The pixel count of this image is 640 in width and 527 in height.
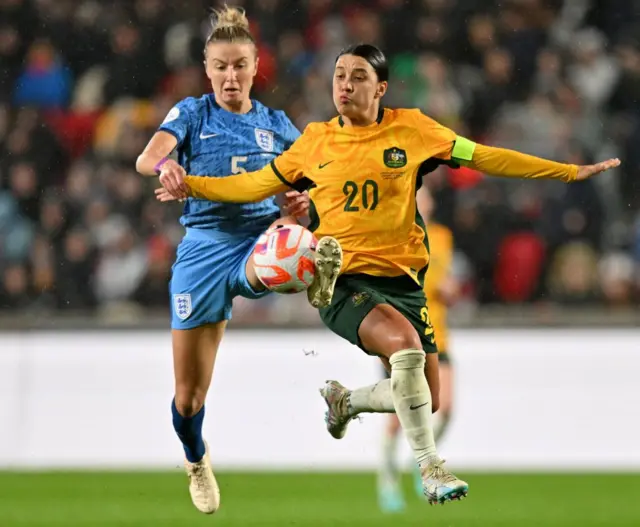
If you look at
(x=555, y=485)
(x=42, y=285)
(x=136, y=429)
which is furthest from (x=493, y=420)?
(x=42, y=285)

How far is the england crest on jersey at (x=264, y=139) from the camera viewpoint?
7641 mm

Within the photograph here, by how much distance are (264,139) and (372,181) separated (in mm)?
930

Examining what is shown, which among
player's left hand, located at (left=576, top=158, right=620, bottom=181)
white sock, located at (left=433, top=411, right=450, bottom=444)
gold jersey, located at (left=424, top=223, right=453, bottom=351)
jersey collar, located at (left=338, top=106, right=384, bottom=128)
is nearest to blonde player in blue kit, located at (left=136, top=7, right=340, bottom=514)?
jersey collar, located at (left=338, top=106, right=384, bottom=128)

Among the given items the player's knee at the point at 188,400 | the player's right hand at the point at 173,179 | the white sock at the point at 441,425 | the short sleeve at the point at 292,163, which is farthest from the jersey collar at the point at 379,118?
the white sock at the point at 441,425

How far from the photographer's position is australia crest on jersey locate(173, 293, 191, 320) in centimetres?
765

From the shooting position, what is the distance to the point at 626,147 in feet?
40.3

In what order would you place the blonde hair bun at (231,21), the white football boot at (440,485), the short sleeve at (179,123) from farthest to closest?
1. the blonde hair bun at (231,21)
2. the short sleeve at (179,123)
3. the white football boot at (440,485)

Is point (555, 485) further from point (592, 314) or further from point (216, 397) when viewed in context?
point (216, 397)

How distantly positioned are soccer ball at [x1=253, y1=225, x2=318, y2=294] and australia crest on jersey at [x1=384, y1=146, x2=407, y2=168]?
51 centimetres

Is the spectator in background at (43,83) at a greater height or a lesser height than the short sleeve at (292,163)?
greater

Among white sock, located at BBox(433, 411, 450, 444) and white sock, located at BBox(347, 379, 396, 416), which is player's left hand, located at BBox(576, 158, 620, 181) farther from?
white sock, located at BBox(433, 411, 450, 444)

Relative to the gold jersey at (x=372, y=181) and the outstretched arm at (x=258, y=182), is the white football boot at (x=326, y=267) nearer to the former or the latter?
the gold jersey at (x=372, y=181)

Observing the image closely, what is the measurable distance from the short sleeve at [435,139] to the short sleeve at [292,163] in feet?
1.78

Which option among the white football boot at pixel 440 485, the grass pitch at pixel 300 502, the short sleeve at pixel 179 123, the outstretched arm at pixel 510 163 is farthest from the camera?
the grass pitch at pixel 300 502
